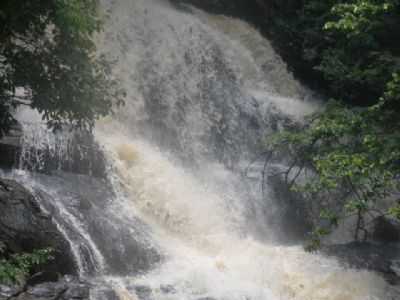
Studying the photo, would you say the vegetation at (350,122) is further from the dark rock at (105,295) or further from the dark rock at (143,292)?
the dark rock at (105,295)

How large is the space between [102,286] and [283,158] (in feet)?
24.4

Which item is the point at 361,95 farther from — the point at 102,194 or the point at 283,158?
the point at 102,194

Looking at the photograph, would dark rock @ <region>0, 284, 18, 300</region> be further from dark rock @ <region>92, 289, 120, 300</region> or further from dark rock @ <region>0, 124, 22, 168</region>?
dark rock @ <region>0, 124, 22, 168</region>

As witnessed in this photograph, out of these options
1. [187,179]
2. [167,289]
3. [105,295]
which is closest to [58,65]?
[105,295]

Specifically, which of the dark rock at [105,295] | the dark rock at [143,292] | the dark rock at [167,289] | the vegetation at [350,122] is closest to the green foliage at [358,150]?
the vegetation at [350,122]

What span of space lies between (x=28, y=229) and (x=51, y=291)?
4.40 feet

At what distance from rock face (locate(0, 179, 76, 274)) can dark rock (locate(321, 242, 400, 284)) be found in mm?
5005

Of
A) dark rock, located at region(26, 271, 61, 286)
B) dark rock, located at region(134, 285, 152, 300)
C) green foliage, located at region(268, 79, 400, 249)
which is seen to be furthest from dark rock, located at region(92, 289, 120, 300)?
green foliage, located at region(268, 79, 400, 249)

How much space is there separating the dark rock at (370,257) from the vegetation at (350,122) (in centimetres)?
30

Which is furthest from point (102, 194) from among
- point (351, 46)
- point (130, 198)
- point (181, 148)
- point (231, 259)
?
point (351, 46)

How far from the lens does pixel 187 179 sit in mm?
12250

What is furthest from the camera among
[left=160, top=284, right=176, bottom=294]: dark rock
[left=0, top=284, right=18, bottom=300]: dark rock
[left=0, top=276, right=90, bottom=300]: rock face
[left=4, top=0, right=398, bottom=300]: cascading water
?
[left=4, top=0, right=398, bottom=300]: cascading water

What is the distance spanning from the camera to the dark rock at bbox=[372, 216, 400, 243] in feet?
40.2

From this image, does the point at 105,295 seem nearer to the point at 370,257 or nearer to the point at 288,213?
the point at 370,257
